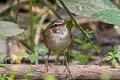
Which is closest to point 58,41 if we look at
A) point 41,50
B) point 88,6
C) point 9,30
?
A: point 41,50

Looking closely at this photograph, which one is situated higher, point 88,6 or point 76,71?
point 88,6

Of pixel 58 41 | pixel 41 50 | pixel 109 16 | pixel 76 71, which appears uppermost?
pixel 109 16

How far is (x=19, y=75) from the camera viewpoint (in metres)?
3.86

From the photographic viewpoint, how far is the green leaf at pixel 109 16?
384 centimetres

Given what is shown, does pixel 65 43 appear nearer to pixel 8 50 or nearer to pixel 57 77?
pixel 57 77

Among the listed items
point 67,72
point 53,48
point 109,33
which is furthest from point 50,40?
point 109,33

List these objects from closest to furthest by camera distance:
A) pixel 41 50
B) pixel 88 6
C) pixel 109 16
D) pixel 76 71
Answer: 1. pixel 109 16
2. pixel 76 71
3. pixel 88 6
4. pixel 41 50

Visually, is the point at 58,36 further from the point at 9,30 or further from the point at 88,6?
the point at 9,30

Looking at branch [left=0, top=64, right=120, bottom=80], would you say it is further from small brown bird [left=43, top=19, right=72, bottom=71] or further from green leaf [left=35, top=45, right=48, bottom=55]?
green leaf [left=35, top=45, right=48, bottom=55]

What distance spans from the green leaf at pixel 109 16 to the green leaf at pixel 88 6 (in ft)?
0.44

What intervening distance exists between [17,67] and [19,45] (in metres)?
2.35

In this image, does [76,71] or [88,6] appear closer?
[76,71]

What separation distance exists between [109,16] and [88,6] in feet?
1.42

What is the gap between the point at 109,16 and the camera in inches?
155
